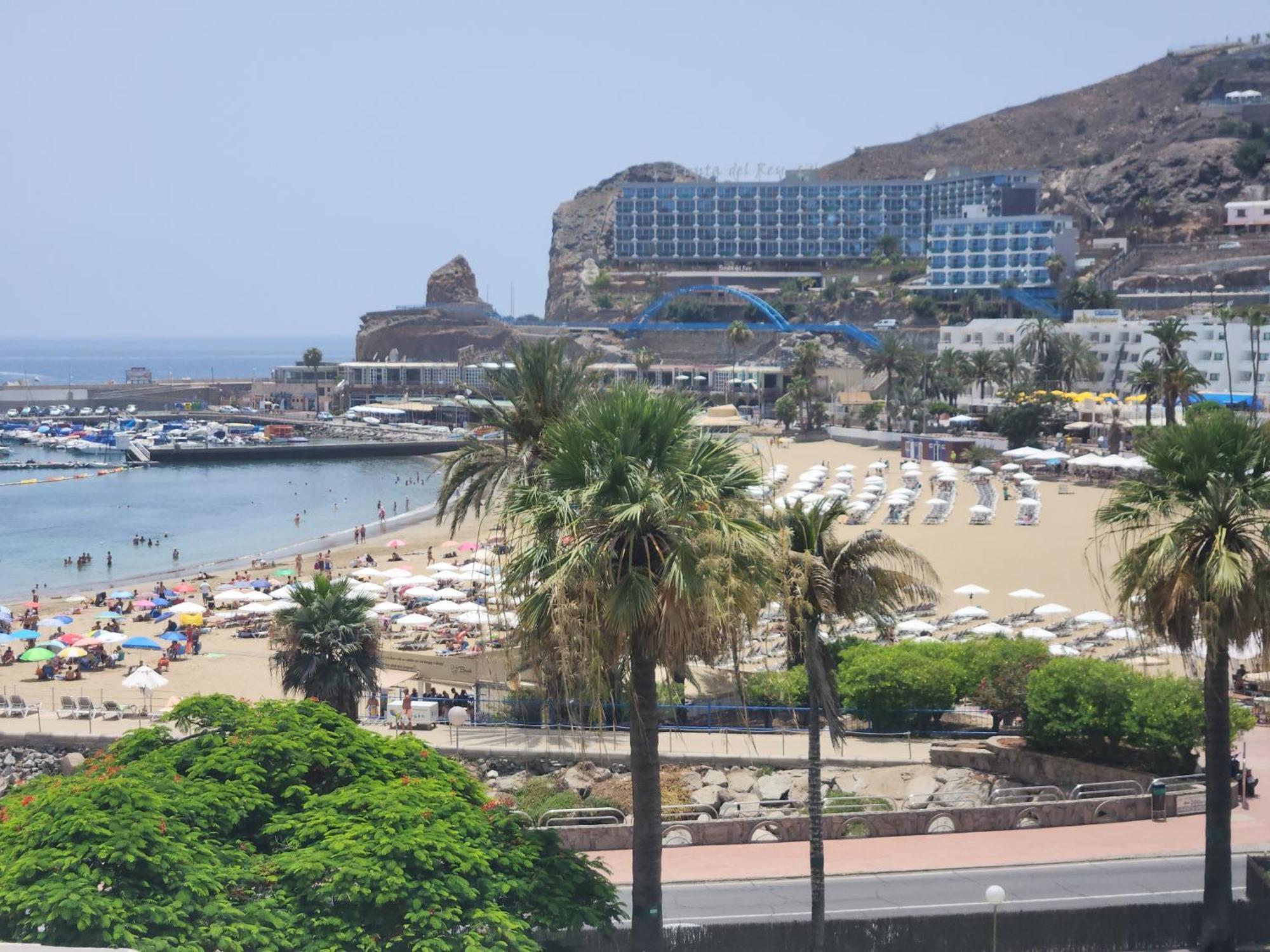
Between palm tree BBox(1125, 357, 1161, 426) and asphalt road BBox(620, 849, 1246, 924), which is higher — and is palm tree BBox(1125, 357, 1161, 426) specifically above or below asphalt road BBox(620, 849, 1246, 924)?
above

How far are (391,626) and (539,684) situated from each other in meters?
26.8

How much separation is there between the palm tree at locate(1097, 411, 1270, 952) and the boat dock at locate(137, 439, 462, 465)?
88700 millimetres

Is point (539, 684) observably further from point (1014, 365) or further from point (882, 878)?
point (1014, 365)

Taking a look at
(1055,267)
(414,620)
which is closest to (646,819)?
(414,620)

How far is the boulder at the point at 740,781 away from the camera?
19.9 m

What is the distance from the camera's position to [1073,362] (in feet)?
289

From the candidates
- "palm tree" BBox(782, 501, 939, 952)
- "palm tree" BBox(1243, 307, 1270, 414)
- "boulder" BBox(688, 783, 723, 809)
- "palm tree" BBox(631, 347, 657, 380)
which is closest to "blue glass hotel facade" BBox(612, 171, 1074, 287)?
"palm tree" BBox(631, 347, 657, 380)

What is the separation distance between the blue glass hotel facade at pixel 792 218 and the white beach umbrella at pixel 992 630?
118871 millimetres

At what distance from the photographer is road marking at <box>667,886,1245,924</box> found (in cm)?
1451

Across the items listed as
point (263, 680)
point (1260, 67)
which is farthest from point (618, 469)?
point (1260, 67)

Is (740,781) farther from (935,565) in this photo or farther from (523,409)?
(935,565)

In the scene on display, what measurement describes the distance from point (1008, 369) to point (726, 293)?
5014 centimetres

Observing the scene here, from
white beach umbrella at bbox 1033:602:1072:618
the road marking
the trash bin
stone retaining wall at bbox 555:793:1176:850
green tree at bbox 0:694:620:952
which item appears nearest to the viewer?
green tree at bbox 0:694:620:952

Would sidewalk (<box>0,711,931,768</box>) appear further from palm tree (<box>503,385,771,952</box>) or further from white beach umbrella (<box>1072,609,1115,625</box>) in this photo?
white beach umbrella (<box>1072,609,1115,625</box>)
